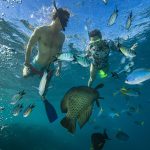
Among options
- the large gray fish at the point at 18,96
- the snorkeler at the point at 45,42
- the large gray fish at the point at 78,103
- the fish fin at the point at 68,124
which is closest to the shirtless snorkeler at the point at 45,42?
A: the snorkeler at the point at 45,42

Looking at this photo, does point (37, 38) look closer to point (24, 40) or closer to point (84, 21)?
point (84, 21)

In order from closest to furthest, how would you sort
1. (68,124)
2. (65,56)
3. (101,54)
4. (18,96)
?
1. (68,124)
2. (65,56)
3. (18,96)
4. (101,54)

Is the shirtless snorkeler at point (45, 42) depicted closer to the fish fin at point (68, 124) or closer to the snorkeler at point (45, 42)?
the snorkeler at point (45, 42)

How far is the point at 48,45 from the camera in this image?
9.27m

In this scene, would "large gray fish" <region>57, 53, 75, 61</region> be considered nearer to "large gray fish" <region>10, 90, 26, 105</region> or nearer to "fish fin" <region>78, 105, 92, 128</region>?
"large gray fish" <region>10, 90, 26, 105</region>

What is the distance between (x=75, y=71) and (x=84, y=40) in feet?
35.6

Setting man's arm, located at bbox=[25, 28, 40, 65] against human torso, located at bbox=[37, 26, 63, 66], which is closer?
man's arm, located at bbox=[25, 28, 40, 65]

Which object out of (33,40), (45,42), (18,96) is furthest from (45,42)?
(18,96)

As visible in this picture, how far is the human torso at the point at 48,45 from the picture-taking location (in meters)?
9.10

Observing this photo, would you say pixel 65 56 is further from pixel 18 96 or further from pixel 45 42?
pixel 45 42

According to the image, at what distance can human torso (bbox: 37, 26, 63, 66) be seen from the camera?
9.10 m

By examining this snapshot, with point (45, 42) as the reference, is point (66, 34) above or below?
above

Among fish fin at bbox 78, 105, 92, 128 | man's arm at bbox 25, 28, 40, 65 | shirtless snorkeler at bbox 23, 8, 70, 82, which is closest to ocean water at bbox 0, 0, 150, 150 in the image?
shirtless snorkeler at bbox 23, 8, 70, 82

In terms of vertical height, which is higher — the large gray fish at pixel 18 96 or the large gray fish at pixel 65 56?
the large gray fish at pixel 65 56
